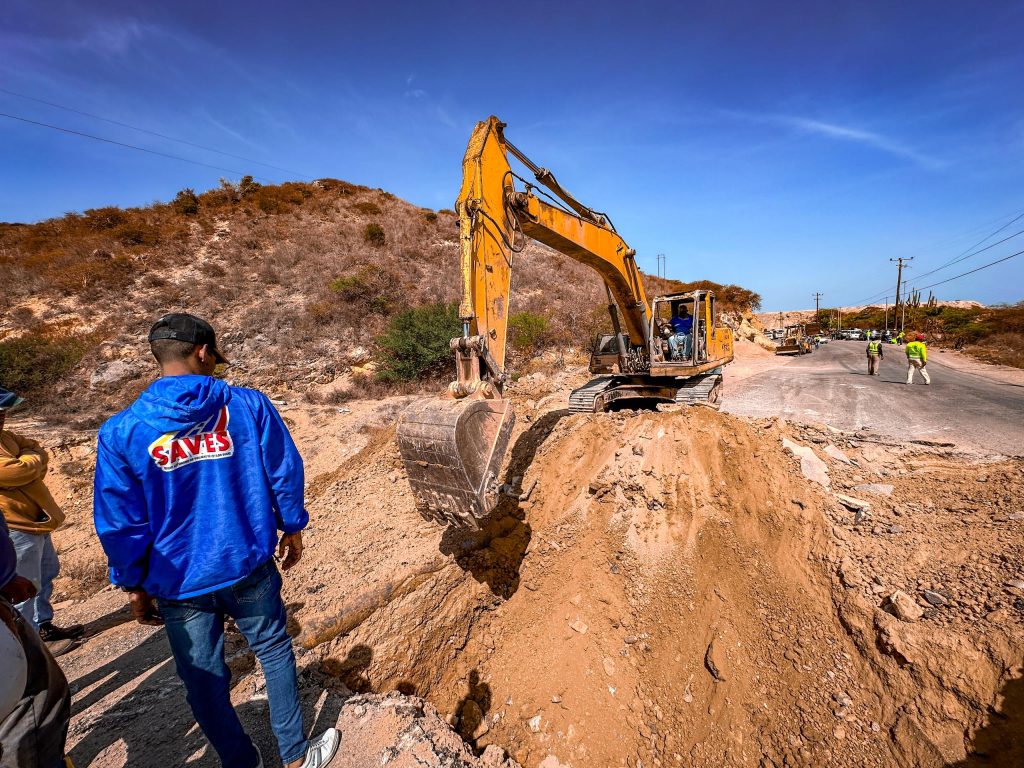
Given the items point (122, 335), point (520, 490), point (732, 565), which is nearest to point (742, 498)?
point (732, 565)

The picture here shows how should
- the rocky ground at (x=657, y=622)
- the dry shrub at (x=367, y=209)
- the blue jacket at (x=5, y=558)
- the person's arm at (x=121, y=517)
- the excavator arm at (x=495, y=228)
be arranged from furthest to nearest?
the dry shrub at (x=367, y=209) < the excavator arm at (x=495, y=228) < the rocky ground at (x=657, y=622) < the person's arm at (x=121, y=517) < the blue jacket at (x=5, y=558)

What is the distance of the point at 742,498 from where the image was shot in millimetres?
4625

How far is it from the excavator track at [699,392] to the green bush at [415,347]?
21.7 ft

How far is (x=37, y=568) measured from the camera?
312cm

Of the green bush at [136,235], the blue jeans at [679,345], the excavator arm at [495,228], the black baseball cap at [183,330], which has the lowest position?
the blue jeans at [679,345]

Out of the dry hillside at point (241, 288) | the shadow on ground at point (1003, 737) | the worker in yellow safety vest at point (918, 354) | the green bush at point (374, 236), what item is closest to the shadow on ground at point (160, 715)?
the shadow on ground at point (1003, 737)

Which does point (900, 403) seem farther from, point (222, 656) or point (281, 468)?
point (222, 656)

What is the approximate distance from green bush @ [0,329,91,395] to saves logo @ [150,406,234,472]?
12.4 m

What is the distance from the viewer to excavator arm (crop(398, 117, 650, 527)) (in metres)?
2.98

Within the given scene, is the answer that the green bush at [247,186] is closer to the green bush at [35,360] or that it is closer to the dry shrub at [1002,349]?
the green bush at [35,360]

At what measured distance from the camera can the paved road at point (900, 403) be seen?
683cm

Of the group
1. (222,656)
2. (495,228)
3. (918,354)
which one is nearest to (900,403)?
(918,354)

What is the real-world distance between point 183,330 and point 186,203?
85.1 ft

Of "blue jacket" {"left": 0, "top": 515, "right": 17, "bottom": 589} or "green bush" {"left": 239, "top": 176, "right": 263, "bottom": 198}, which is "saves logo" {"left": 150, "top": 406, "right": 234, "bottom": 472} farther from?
"green bush" {"left": 239, "top": 176, "right": 263, "bottom": 198}
